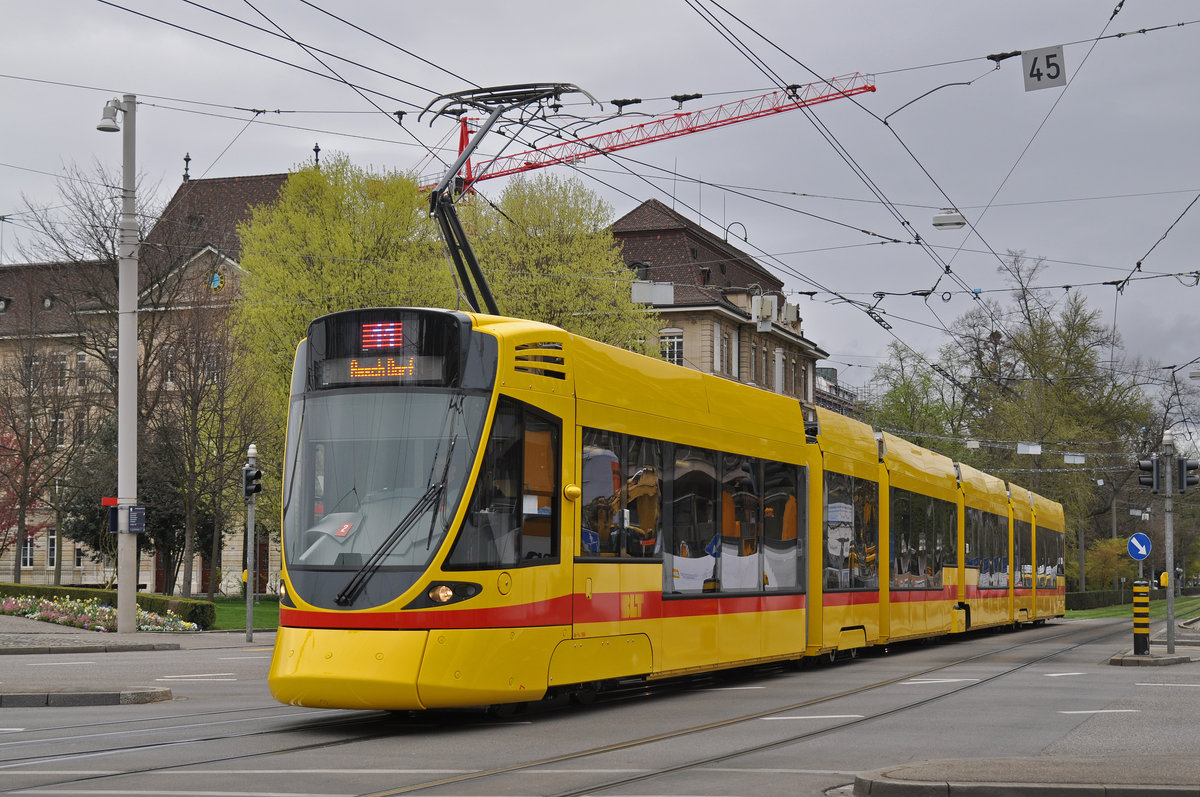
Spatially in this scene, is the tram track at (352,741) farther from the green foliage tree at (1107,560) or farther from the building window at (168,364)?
the green foliage tree at (1107,560)

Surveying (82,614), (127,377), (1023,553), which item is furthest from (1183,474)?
(82,614)

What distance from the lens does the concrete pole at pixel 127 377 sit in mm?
30031

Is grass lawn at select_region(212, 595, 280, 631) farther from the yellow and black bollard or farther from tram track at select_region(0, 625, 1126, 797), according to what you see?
tram track at select_region(0, 625, 1126, 797)

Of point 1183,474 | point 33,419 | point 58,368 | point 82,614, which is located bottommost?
point 82,614

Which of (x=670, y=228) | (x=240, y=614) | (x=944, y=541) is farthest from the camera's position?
(x=670, y=228)

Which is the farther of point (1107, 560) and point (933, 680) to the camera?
point (1107, 560)

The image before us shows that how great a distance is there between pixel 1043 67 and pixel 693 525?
8.20 meters

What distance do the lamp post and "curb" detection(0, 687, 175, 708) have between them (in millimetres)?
15416

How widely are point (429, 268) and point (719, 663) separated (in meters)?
30.1

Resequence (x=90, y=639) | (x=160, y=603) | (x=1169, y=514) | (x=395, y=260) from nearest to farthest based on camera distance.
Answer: (x=1169, y=514) → (x=90, y=639) → (x=160, y=603) → (x=395, y=260)

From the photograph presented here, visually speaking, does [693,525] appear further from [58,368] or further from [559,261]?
[58,368]

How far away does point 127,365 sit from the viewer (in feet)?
100

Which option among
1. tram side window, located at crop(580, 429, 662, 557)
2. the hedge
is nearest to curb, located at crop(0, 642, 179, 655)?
the hedge

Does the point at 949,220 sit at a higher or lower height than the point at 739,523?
higher
